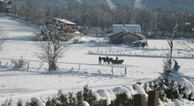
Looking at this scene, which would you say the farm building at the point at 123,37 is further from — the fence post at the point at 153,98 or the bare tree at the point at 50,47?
the fence post at the point at 153,98

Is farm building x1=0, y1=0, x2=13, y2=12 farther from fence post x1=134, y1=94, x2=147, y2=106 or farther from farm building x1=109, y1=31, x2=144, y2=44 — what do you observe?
fence post x1=134, y1=94, x2=147, y2=106

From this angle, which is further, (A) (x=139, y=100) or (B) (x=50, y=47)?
(B) (x=50, y=47)

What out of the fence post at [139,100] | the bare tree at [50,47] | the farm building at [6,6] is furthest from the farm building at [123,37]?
the fence post at [139,100]

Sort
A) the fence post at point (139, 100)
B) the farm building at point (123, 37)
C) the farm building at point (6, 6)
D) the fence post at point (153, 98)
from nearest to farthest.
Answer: the fence post at point (139, 100) < the fence post at point (153, 98) < the farm building at point (123, 37) < the farm building at point (6, 6)

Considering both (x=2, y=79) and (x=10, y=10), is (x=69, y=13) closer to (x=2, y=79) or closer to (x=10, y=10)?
(x=10, y=10)

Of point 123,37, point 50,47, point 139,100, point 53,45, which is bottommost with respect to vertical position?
point 50,47

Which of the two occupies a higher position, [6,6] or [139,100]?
[6,6]

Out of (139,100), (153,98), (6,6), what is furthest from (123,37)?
(139,100)

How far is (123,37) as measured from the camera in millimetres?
106500

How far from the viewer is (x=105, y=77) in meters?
36.1

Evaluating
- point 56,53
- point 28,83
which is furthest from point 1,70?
point 28,83

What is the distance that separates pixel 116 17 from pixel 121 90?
17562cm

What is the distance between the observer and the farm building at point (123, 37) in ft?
346

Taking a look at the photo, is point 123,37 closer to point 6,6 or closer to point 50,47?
point 50,47
